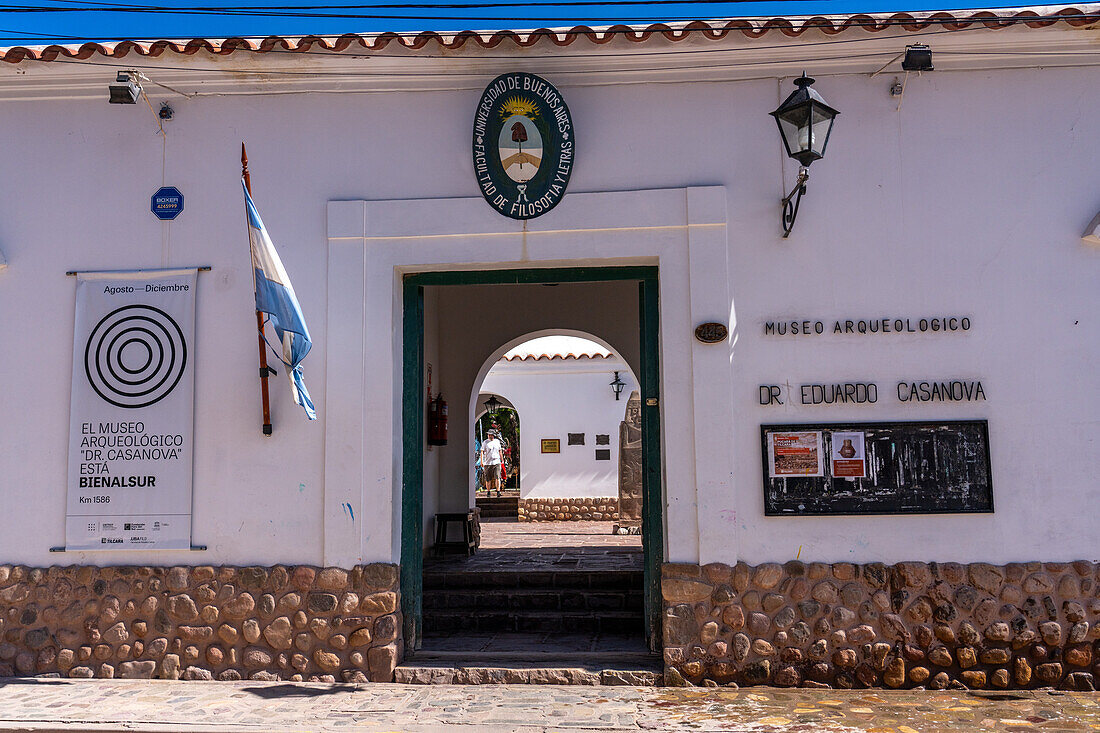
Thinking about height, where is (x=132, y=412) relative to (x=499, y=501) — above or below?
above

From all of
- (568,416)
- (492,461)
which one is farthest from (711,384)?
(492,461)

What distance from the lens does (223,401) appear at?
6469mm

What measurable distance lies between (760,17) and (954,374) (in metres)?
2.80

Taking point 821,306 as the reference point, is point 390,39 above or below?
above

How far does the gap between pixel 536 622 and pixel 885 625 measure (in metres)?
2.88

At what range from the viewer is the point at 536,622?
7.52m

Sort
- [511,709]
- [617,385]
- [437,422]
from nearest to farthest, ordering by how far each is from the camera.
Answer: [511,709] < [437,422] < [617,385]

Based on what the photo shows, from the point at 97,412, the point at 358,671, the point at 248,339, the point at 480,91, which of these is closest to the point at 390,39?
the point at 480,91

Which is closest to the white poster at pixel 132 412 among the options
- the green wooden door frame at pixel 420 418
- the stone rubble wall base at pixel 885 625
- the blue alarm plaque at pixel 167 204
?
the blue alarm plaque at pixel 167 204

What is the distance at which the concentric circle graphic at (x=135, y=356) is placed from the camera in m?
6.51

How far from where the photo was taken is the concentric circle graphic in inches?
256

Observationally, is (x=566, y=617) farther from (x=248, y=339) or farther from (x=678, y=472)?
(x=248, y=339)

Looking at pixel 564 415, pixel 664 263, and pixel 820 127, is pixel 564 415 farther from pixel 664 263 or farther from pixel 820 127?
pixel 820 127

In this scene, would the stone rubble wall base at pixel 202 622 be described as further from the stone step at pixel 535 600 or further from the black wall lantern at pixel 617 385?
the black wall lantern at pixel 617 385
